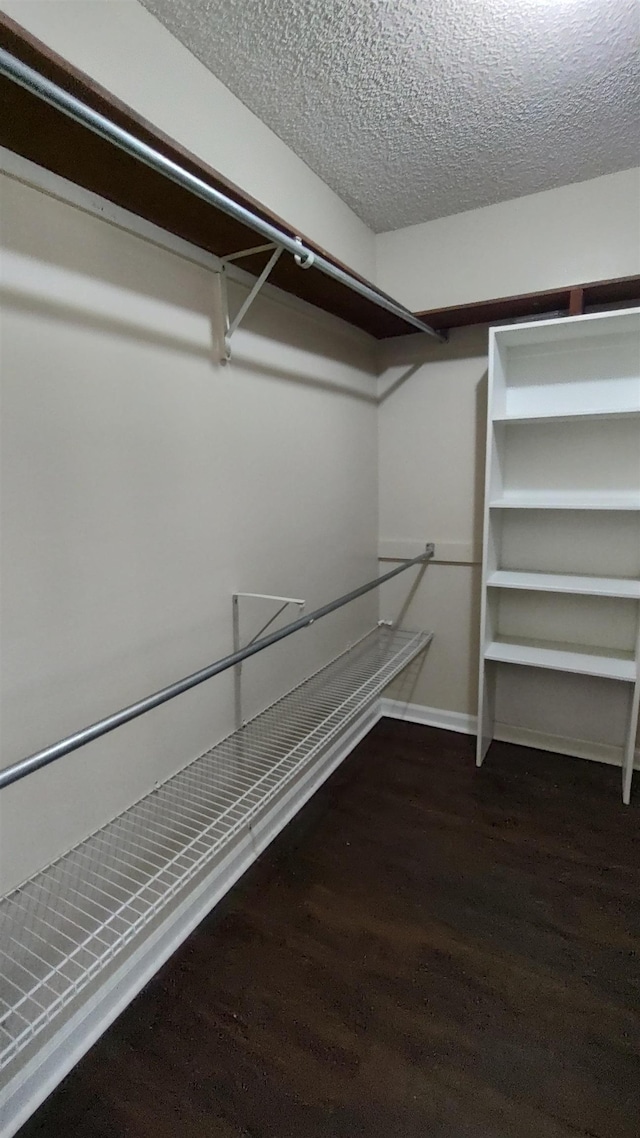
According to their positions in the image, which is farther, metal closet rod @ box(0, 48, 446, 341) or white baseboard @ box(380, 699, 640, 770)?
white baseboard @ box(380, 699, 640, 770)

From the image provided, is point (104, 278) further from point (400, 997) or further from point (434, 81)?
point (400, 997)

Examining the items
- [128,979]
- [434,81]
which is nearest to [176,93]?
[434,81]

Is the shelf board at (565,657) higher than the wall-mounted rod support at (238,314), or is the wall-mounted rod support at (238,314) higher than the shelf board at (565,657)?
the wall-mounted rod support at (238,314)

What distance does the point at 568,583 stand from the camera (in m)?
2.21

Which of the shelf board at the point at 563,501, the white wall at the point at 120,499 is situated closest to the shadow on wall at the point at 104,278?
the white wall at the point at 120,499

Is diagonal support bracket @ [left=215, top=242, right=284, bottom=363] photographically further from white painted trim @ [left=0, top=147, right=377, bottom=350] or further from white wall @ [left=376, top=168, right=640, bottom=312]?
white wall @ [left=376, top=168, right=640, bottom=312]

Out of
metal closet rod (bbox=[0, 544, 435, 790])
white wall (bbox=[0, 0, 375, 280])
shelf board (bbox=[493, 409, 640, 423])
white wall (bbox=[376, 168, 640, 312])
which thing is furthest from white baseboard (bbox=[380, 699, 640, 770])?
white wall (bbox=[0, 0, 375, 280])

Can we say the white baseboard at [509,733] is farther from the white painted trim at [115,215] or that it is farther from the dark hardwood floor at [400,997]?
the white painted trim at [115,215]

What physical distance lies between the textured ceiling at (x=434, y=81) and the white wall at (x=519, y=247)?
101mm

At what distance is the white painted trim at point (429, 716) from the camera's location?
2.69m

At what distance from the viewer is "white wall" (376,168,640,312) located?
2039 mm

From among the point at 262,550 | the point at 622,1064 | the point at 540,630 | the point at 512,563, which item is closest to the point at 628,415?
the point at 512,563

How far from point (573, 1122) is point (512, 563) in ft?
6.14

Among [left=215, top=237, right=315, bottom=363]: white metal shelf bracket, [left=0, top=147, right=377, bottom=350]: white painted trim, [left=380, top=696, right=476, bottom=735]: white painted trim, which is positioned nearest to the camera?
[left=0, top=147, right=377, bottom=350]: white painted trim
